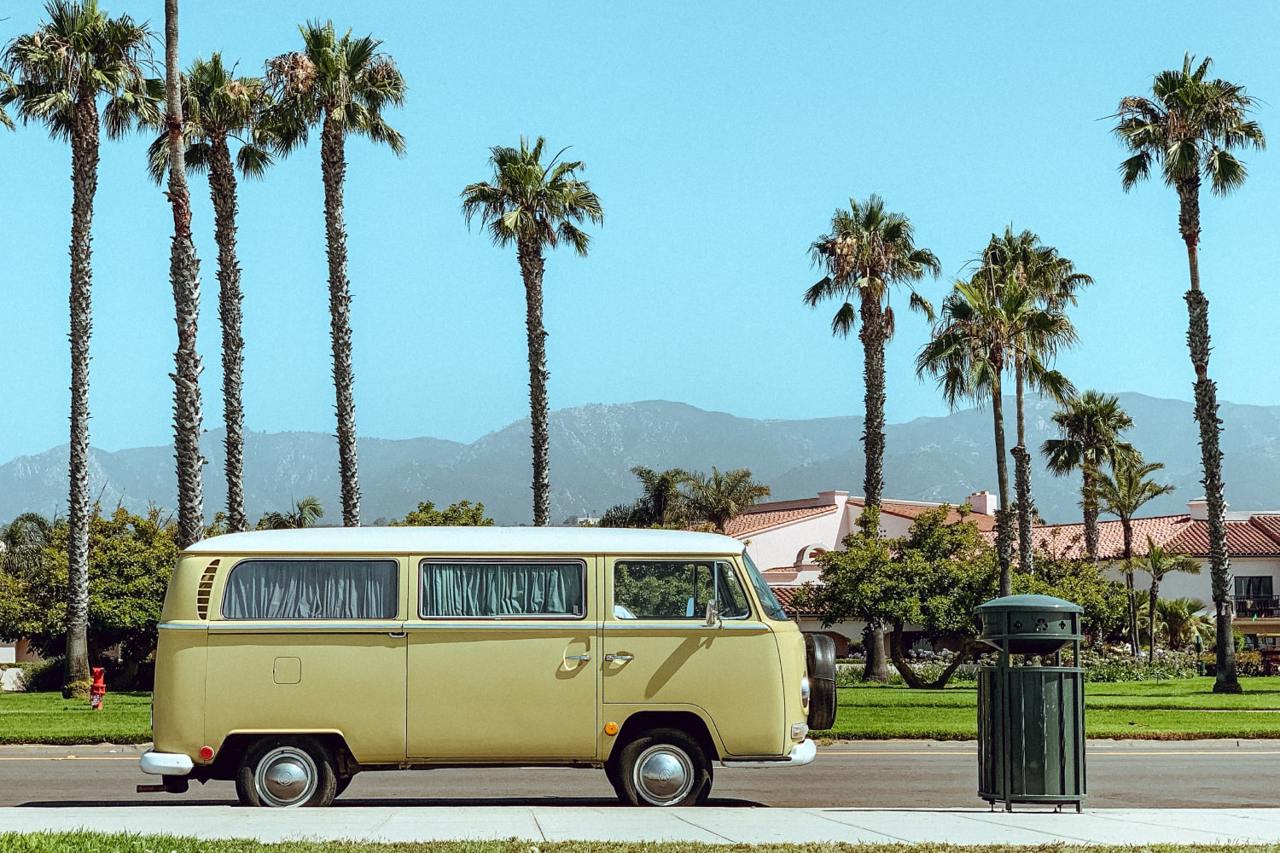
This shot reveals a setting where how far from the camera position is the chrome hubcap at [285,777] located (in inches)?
495

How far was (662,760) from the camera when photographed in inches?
505

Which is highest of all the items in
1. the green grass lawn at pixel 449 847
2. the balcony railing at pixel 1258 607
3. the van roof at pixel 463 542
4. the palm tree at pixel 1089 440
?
the palm tree at pixel 1089 440

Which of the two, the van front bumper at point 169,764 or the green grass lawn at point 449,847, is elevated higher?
the van front bumper at point 169,764

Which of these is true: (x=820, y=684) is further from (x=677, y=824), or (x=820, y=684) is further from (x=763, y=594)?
(x=677, y=824)

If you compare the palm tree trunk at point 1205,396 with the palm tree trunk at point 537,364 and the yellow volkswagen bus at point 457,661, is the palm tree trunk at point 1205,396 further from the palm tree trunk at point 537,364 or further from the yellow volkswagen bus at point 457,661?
the yellow volkswagen bus at point 457,661

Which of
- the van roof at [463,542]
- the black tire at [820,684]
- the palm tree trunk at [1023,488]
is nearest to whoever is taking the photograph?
the van roof at [463,542]

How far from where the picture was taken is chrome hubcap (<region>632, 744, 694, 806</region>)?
12805mm

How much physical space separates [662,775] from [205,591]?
4.18 m

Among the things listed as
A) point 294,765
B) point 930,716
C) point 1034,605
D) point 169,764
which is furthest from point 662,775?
point 930,716

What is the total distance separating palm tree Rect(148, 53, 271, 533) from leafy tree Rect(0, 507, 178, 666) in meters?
4.68

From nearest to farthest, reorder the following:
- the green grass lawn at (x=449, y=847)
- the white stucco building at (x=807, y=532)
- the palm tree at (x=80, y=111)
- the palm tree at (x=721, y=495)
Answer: the green grass lawn at (x=449, y=847), the palm tree at (x=80, y=111), the white stucco building at (x=807, y=532), the palm tree at (x=721, y=495)

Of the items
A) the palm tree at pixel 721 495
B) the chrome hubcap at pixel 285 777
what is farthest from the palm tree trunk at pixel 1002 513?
the palm tree at pixel 721 495

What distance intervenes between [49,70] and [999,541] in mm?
26321

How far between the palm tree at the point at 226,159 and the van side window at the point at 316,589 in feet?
80.4
